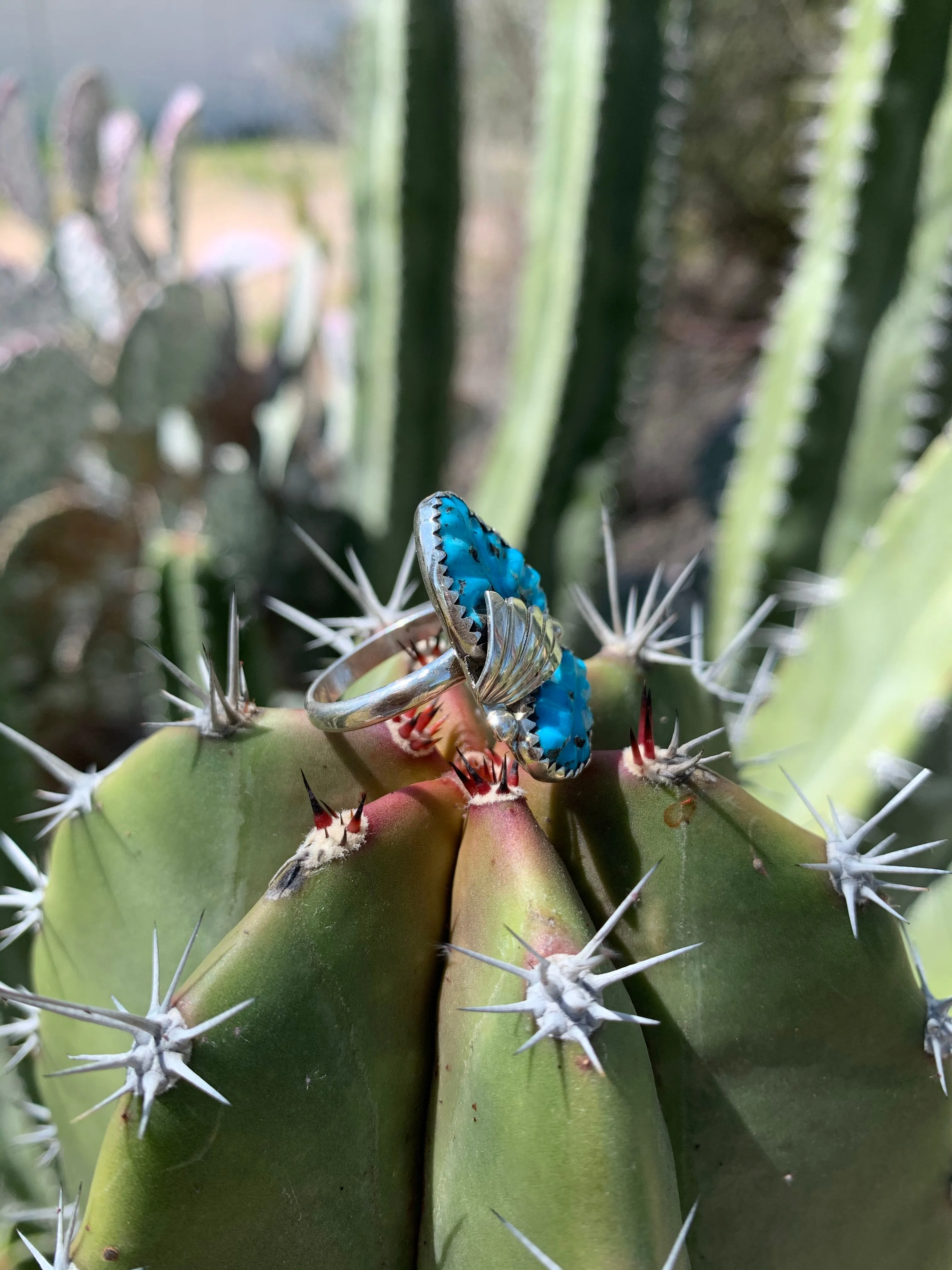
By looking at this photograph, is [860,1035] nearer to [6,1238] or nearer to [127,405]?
[6,1238]

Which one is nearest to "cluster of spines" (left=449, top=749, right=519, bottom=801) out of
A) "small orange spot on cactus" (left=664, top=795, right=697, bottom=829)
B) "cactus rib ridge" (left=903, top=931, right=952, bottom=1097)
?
"small orange spot on cactus" (left=664, top=795, right=697, bottom=829)

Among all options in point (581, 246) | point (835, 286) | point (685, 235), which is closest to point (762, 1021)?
point (835, 286)

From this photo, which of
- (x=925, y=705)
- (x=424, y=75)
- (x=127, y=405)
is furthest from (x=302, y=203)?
(x=925, y=705)

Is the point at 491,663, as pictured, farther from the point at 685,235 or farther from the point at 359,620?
the point at 685,235

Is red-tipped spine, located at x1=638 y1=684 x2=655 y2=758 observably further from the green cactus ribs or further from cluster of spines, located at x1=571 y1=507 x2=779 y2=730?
cluster of spines, located at x1=571 y1=507 x2=779 y2=730

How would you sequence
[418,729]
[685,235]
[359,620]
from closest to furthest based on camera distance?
[418,729], [359,620], [685,235]

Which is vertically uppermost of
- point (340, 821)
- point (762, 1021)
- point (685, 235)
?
point (340, 821)

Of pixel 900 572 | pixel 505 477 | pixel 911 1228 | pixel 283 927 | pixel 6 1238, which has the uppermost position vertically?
pixel 283 927

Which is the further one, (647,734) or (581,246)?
(581,246)
